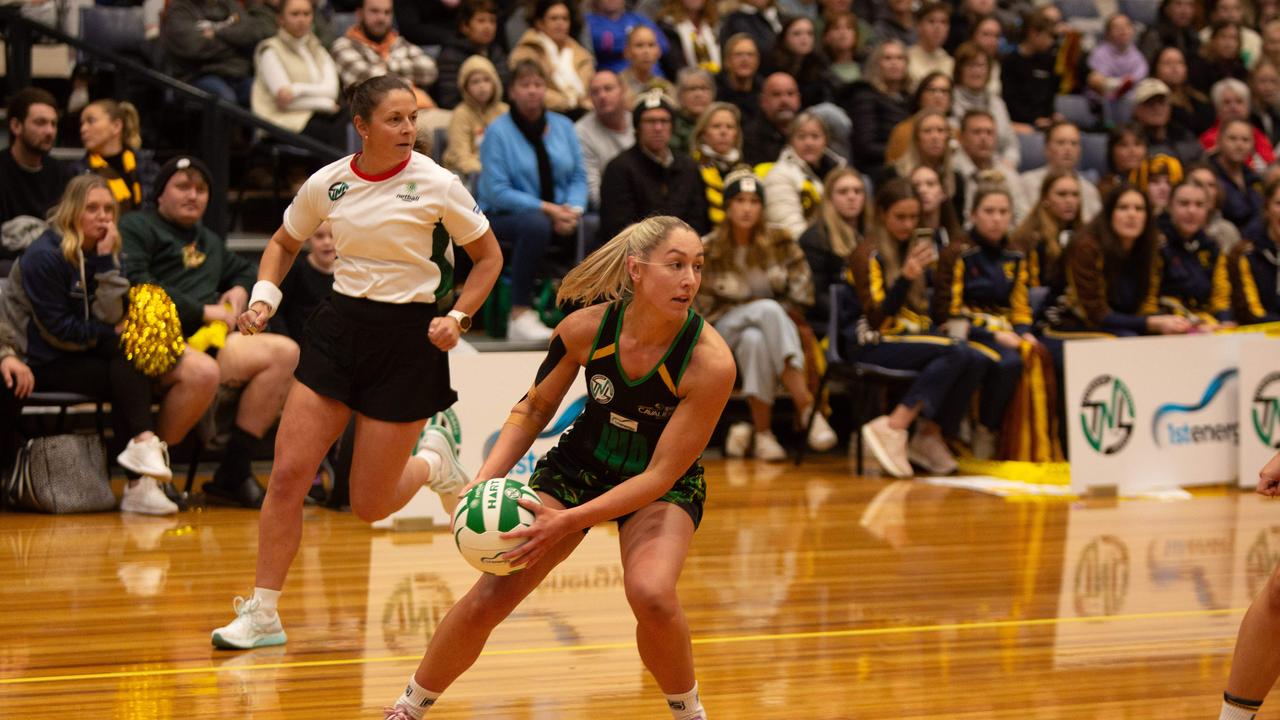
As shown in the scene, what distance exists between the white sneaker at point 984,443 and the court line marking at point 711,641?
3491 mm

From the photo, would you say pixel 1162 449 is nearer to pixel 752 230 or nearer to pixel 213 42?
pixel 752 230

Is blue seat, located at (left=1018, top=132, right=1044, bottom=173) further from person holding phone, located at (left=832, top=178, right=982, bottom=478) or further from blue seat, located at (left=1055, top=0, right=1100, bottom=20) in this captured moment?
person holding phone, located at (left=832, top=178, right=982, bottom=478)

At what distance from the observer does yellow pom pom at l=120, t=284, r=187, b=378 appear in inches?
283

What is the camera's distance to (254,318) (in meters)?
4.61

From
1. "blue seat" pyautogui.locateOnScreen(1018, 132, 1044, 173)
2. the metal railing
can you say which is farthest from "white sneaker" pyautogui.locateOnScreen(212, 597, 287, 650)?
"blue seat" pyautogui.locateOnScreen(1018, 132, 1044, 173)

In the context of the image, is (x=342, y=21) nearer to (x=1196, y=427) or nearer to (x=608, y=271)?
(x=1196, y=427)

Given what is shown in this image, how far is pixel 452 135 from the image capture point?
30.5 feet

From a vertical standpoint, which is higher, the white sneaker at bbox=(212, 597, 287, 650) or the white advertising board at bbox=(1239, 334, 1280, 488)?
the white sneaker at bbox=(212, 597, 287, 650)

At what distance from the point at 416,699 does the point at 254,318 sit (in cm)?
144

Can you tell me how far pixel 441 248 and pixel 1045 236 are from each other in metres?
5.96

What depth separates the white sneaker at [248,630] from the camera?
190 inches

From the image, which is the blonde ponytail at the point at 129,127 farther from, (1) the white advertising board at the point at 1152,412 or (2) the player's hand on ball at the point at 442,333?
(1) the white advertising board at the point at 1152,412

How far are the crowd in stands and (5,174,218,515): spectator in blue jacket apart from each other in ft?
0.05

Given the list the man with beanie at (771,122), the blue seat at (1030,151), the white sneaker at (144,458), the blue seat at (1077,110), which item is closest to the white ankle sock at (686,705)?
the white sneaker at (144,458)
